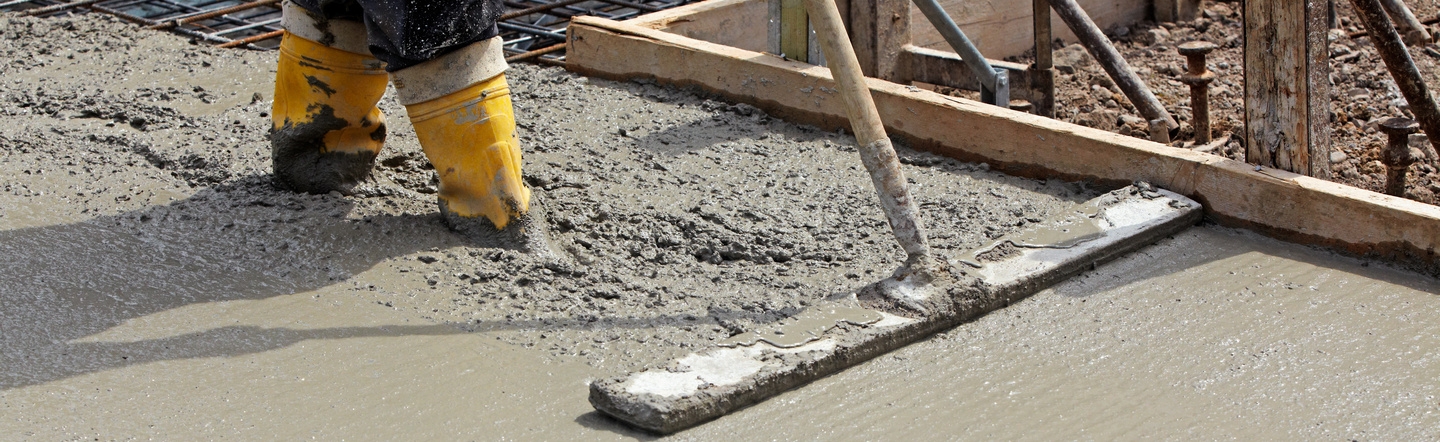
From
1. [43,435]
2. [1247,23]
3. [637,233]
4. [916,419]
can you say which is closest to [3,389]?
[43,435]

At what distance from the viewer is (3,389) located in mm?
2320

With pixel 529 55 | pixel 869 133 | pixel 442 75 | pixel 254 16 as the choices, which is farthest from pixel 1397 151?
pixel 254 16

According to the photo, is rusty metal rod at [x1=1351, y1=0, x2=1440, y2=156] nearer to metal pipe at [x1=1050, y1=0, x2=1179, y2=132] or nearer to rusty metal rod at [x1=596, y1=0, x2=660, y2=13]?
metal pipe at [x1=1050, y1=0, x2=1179, y2=132]

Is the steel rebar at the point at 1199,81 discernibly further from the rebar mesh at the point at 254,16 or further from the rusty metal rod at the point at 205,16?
the rusty metal rod at the point at 205,16

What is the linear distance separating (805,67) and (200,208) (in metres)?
1.88

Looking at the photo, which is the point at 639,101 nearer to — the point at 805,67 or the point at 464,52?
the point at 805,67

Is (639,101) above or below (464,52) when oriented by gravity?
below

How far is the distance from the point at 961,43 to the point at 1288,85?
125 cm

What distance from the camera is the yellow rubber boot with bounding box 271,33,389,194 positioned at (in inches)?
124

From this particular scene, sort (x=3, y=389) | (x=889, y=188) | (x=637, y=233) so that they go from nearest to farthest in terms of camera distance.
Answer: (x=3, y=389) → (x=889, y=188) → (x=637, y=233)

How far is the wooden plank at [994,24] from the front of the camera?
5656 millimetres

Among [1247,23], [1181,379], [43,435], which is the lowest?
[1181,379]

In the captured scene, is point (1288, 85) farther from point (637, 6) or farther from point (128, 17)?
point (128, 17)

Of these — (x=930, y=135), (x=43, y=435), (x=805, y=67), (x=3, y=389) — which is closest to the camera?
(x=43, y=435)
